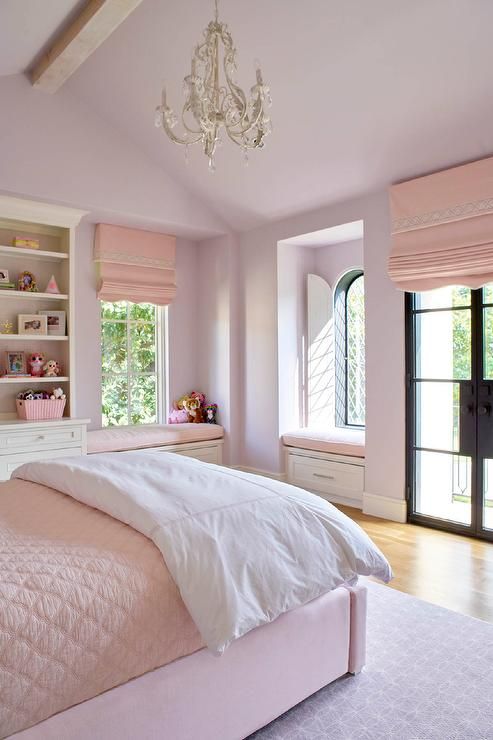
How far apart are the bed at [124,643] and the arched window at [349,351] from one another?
125 inches

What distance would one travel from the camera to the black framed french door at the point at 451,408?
3.49 meters

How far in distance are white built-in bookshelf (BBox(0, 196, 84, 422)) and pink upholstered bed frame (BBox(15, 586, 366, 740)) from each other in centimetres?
291

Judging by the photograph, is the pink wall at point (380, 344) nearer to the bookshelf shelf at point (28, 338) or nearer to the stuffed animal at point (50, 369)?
the bookshelf shelf at point (28, 338)

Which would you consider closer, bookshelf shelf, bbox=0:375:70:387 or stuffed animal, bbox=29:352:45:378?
bookshelf shelf, bbox=0:375:70:387

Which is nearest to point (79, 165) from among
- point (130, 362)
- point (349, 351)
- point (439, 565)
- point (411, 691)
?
point (130, 362)

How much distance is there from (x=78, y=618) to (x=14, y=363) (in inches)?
129

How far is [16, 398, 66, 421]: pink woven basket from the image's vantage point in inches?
158

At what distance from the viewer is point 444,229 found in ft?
11.4

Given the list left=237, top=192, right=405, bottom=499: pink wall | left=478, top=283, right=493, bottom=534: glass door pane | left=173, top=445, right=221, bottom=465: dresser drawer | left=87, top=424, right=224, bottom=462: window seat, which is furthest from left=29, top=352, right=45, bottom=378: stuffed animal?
left=478, top=283, right=493, bottom=534: glass door pane

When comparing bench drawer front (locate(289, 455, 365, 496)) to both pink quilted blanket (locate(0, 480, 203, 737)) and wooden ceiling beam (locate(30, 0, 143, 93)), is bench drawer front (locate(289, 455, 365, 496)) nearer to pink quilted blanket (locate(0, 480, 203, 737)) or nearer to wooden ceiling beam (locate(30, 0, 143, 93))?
pink quilted blanket (locate(0, 480, 203, 737))

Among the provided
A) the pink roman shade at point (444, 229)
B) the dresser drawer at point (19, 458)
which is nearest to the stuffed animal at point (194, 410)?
the dresser drawer at point (19, 458)

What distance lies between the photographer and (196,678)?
4.95 feet

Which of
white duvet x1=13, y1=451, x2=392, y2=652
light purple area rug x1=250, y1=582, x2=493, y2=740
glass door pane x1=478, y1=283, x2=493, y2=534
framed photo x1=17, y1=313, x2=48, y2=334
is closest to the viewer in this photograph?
white duvet x1=13, y1=451, x2=392, y2=652

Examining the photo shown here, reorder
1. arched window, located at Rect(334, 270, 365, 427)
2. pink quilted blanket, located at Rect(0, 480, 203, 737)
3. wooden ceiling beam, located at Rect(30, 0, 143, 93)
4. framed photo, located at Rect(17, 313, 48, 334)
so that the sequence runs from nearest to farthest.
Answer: pink quilted blanket, located at Rect(0, 480, 203, 737) → wooden ceiling beam, located at Rect(30, 0, 143, 93) → framed photo, located at Rect(17, 313, 48, 334) → arched window, located at Rect(334, 270, 365, 427)
